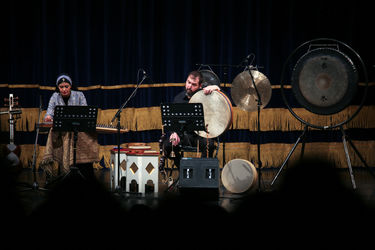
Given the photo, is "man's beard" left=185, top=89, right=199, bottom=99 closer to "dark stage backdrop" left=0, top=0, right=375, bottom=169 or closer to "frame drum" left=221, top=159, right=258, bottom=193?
"frame drum" left=221, top=159, right=258, bottom=193

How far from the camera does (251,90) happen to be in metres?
4.75

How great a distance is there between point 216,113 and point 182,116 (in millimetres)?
460

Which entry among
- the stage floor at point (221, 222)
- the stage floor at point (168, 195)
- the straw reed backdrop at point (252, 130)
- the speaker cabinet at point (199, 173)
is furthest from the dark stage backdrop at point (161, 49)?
the stage floor at point (221, 222)

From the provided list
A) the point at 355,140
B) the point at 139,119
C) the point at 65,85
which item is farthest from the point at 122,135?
the point at 355,140

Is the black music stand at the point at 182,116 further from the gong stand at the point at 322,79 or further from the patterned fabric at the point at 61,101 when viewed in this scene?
the patterned fabric at the point at 61,101

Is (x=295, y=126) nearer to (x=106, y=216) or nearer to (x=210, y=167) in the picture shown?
(x=210, y=167)

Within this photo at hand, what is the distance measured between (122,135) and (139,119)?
0.36 meters


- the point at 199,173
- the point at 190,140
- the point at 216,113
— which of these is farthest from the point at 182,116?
the point at 190,140

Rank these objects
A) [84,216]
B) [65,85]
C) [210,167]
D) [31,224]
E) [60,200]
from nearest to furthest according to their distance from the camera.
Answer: [31,224] < [84,216] < [60,200] < [210,167] < [65,85]

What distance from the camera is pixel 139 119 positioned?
21.1 ft

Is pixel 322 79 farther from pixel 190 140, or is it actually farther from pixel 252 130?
pixel 252 130

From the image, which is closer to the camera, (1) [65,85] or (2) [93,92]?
(1) [65,85]

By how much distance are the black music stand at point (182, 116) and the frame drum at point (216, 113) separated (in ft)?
0.95

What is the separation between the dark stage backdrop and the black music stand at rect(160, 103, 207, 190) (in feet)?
7.14
